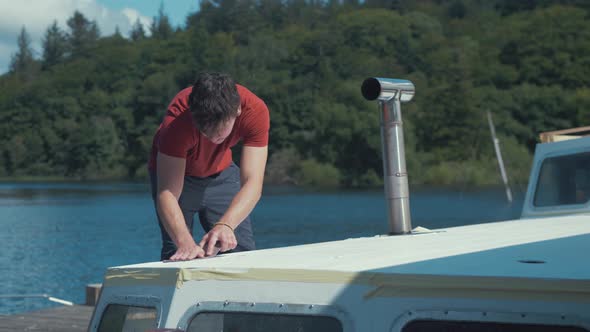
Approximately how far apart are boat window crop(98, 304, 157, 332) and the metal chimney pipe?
6.22 feet

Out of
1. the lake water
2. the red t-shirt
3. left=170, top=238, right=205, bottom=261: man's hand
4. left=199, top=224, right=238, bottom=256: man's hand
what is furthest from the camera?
the lake water

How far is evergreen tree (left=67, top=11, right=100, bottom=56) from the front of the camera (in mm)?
135750

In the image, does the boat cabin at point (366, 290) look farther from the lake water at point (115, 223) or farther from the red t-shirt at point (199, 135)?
the lake water at point (115, 223)

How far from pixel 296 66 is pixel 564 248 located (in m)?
97.1

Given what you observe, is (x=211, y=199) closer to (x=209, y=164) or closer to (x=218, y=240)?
(x=209, y=164)

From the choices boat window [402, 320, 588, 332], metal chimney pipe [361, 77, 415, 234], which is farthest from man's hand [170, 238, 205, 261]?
metal chimney pipe [361, 77, 415, 234]

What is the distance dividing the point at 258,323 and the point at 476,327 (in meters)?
0.67

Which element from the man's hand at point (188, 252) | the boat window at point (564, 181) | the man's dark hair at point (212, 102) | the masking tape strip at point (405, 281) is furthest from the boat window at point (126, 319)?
the boat window at point (564, 181)

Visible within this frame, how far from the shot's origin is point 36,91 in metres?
95.1

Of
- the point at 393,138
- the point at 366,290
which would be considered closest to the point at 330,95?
the point at 393,138

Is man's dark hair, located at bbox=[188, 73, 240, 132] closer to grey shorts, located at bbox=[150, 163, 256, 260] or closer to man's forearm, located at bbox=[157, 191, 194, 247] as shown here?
man's forearm, located at bbox=[157, 191, 194, 247]

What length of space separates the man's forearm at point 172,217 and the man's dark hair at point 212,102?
37 cm

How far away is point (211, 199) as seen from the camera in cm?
446

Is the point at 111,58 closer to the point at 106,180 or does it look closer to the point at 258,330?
the point at 106,180
